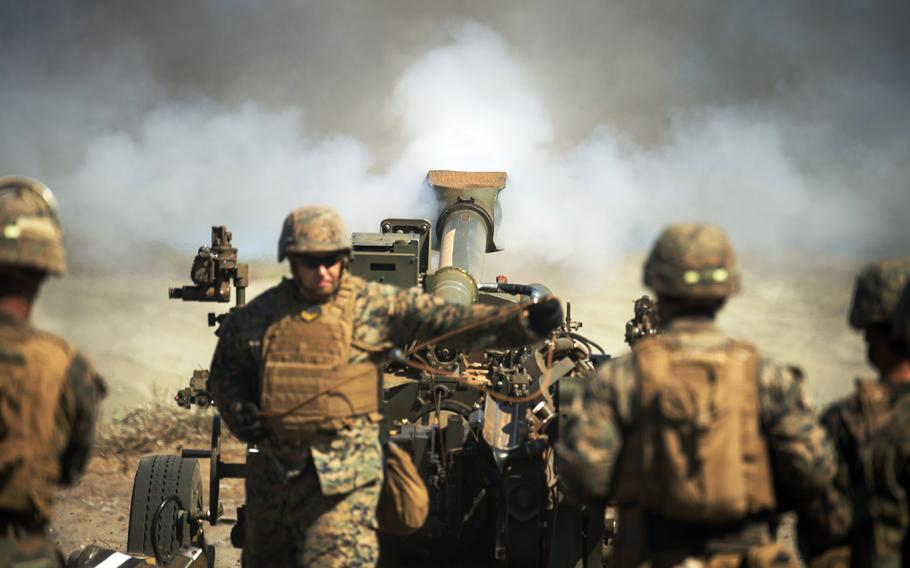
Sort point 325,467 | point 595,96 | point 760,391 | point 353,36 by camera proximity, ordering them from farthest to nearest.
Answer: point 595,96
point 353,36
point 325,467
point 760,391

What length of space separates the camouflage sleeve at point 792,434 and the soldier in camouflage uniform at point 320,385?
150cm

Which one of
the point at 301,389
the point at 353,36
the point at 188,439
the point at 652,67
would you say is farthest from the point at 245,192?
the point at 301,389

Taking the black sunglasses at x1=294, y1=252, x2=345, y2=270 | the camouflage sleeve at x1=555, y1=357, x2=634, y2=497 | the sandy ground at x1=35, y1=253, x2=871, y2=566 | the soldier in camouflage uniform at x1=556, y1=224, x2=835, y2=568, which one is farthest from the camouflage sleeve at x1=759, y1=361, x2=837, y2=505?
the sandy ground at x1=35, y1=253, x2=871, y2=566

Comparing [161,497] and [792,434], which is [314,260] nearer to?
[792,434]

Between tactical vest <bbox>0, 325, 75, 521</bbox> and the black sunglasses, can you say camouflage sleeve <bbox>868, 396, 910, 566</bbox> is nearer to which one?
the black sunglasses

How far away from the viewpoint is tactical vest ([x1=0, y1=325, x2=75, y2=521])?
4.02 metres

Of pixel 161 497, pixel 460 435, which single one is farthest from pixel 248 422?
pixel 161 497

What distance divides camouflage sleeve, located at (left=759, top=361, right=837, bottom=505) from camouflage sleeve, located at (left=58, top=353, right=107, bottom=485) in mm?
2197

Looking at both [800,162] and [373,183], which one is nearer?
[373,183]

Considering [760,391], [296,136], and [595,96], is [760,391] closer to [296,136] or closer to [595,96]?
[296,136]

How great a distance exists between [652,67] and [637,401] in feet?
74.2

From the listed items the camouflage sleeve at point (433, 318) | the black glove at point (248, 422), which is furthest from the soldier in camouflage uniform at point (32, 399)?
the camouflage sleeve at point (433, 318)

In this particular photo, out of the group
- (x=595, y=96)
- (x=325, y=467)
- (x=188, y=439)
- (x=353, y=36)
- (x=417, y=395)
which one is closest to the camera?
(x=325, y=467)

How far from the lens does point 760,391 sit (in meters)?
3.96
